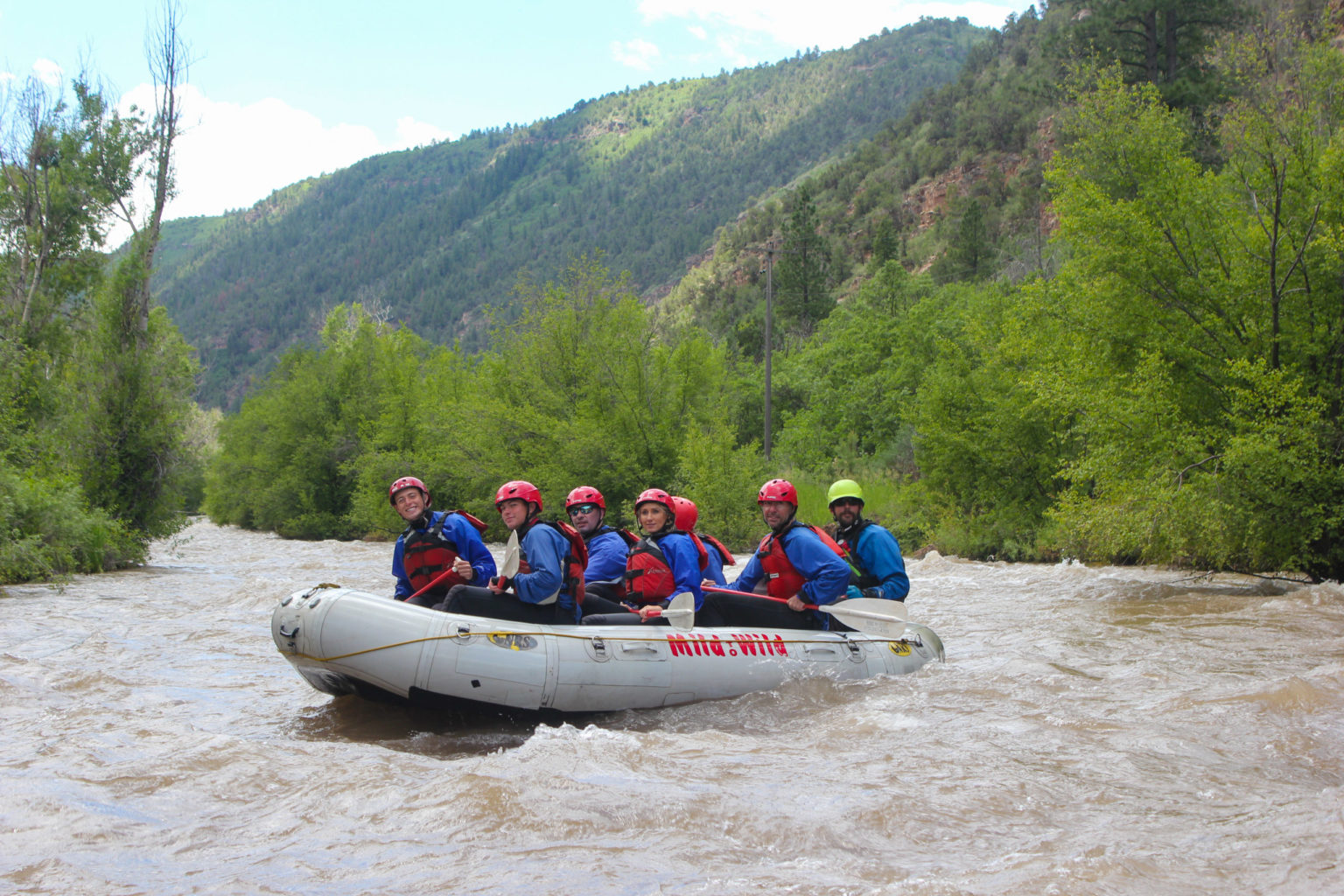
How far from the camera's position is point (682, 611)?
23.1 ft

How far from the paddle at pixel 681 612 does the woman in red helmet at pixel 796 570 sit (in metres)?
0.73

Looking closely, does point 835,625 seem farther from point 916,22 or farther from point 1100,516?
point 916,22

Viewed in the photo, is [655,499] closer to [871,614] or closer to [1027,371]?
[871,614]

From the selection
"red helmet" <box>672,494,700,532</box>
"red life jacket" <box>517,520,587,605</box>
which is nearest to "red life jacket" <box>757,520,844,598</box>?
"red helmet" <box>672,494,700,532</box>

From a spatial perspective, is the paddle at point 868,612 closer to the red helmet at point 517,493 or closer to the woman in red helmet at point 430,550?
the red helmet at point 517,493

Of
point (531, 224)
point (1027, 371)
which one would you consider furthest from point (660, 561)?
point (531, 224)

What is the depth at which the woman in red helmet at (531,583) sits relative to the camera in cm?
697

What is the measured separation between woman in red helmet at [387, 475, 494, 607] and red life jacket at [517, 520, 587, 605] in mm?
487

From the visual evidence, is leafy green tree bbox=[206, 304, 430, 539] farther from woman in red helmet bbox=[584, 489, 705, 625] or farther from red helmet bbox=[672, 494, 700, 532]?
woman in red helmet bbox=[584, 489, 705, 625]

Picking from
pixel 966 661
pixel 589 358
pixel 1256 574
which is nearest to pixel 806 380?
pixel 589 358

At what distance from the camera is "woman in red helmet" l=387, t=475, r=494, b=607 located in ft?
24.9

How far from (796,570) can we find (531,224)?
15912 cm

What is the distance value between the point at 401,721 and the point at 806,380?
32.7 meters

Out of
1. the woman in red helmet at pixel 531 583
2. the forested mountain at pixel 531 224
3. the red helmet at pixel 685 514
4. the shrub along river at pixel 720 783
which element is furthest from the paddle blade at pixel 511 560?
the forested mountain at pixel 531 224
